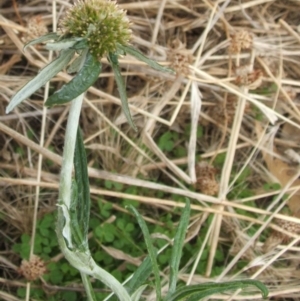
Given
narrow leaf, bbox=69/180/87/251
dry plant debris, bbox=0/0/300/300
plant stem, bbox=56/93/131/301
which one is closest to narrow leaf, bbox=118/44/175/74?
plant stem, bbox=56/93/131/301

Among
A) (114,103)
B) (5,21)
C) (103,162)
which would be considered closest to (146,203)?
(103,162)

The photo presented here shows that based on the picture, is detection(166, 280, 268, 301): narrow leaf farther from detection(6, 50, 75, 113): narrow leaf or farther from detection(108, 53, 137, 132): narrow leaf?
detection(6, 50, 75, 113): narrow leaf

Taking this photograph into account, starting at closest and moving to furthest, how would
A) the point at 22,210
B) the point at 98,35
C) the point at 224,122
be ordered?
the point at 98,35 → the point at 22,210 → the point at 224,122

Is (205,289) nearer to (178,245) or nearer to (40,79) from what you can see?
(178,245)

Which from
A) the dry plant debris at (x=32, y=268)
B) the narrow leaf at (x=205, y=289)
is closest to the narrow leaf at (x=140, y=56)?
the narrow leaf at (x=205, y=289)

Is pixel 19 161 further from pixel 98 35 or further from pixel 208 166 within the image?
pixel 98 35

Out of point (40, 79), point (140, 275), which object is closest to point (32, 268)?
point (140, 275)
